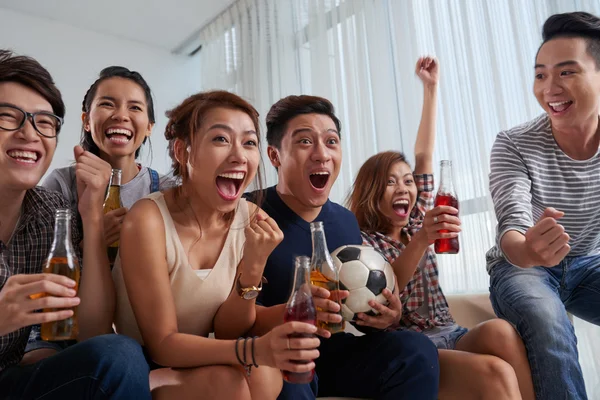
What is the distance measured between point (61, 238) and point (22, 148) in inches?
9.6

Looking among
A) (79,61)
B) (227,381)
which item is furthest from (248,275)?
(79,61)

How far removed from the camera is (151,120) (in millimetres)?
2057

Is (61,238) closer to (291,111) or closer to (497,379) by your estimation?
(291,111)

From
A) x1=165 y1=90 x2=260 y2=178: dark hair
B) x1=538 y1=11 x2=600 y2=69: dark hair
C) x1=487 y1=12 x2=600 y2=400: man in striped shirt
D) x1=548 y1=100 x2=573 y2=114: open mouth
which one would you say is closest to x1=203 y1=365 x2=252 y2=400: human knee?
x1=165 y1=90 x2=260 y2=178: dark hair

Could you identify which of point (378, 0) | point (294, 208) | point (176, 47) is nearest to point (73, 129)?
point (176, 47)

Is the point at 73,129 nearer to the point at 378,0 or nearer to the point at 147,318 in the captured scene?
the point at 378,0

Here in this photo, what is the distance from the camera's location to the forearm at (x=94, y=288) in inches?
51.5

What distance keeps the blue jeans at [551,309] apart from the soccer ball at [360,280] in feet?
1.42

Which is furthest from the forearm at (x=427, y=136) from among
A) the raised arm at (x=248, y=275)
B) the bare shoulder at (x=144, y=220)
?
the bare shoulder at (x=144, y=220)

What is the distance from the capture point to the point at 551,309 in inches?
62.7

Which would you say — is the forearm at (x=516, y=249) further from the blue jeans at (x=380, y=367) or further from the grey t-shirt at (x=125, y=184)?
the grey t-shirt at (x=125, y=184)

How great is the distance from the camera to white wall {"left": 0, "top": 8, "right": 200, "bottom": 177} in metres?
4.22

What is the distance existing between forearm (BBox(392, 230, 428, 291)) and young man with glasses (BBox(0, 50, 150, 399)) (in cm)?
84

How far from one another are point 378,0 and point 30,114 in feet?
7.86
